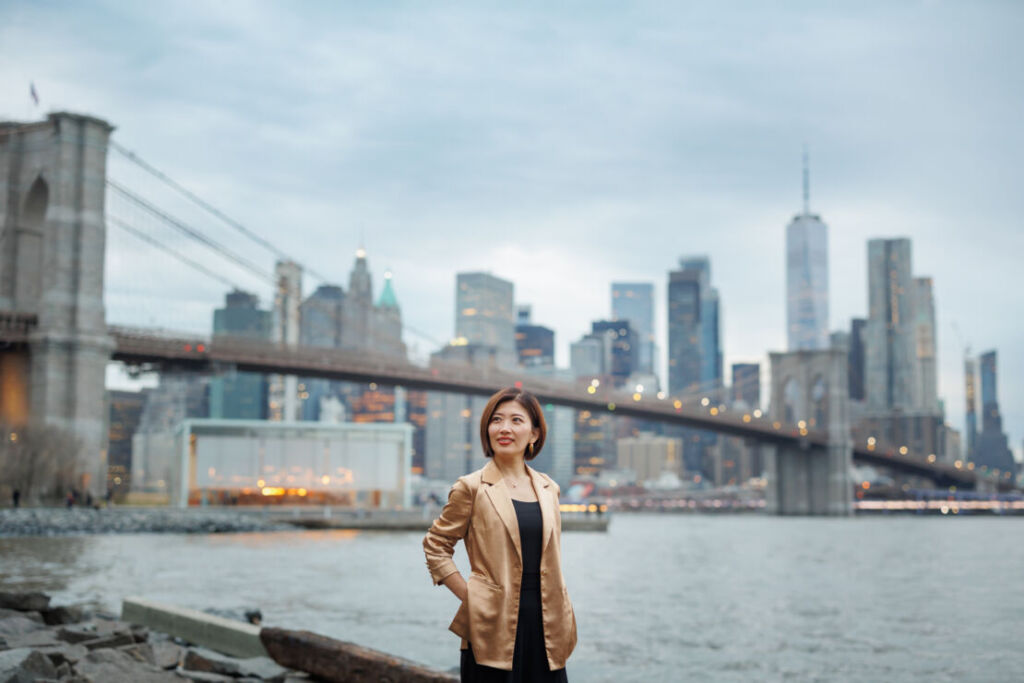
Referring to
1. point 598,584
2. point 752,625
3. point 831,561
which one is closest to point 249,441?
point 831,561

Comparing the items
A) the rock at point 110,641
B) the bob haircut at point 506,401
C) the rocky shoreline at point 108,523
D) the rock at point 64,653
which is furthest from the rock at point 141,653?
the rocky shoreline at point 108,523

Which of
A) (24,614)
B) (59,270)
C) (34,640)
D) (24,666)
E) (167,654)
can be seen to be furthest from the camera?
(59,270)

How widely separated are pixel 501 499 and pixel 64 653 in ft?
16.3

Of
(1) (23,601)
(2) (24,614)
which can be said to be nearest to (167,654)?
(2) (24,614)

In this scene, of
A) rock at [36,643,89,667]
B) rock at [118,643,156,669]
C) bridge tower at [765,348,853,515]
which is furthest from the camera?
bridge tower at [765,348,853,515]

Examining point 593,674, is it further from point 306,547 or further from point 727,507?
point 727,507

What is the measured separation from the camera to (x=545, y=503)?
408 cm

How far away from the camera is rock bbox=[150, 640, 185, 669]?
331 inches

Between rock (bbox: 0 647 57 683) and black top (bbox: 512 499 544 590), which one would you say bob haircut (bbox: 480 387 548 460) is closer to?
black top (bbox: 512 499 544 590)

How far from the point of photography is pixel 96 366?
4238cm

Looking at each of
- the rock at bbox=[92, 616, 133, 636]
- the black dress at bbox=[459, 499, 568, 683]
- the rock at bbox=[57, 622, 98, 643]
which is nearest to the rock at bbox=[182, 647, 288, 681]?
the rock at bbox=[57, 622, 98, 643]

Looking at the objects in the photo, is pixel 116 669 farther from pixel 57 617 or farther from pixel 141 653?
pixel 57 617

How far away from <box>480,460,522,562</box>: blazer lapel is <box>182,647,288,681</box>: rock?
4674mm

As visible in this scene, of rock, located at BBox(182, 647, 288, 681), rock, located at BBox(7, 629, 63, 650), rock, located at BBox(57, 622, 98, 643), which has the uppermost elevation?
rock, located at BBox(7, 629, 63, 650)
